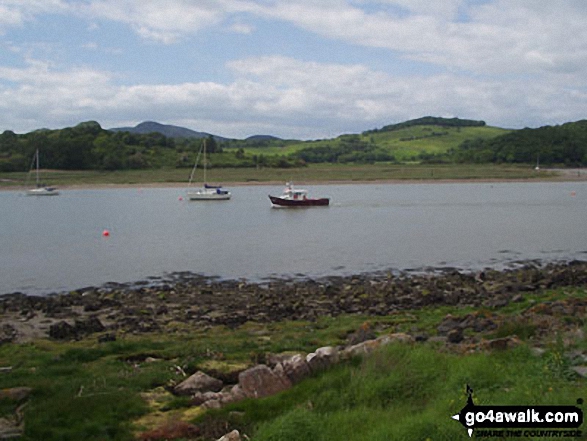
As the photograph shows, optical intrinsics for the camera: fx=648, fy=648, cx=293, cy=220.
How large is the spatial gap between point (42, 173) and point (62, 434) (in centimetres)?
10594

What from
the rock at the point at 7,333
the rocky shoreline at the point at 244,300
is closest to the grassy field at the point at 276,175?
the rocky shoreline at the point at 244,300

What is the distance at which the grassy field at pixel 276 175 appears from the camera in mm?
104625

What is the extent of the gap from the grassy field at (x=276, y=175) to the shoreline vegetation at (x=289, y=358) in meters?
83.6

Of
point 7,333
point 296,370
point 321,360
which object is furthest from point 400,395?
point 7,333

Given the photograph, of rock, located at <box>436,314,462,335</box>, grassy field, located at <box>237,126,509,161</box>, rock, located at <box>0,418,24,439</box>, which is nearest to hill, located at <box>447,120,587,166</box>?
grassy field, located at <box>237,126,509,161</box>

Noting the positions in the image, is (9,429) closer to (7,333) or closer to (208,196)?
(7,333)

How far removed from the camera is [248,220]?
5388 centimetres

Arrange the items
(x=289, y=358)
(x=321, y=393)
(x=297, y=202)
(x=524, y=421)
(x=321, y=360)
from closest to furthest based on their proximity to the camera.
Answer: (x=524, y=421)
(x=321, y=393)
(x=321, y=360)
(x=289, y=358)
(x=297, y=202)

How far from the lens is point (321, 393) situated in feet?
26.6

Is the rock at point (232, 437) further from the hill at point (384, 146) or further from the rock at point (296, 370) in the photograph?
the hill at point (384, 146)

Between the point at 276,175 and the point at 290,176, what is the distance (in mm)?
3641

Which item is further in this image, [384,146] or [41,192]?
[384,146]

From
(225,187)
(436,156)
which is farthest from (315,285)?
(436,156)

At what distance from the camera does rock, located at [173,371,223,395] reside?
9438 mm
